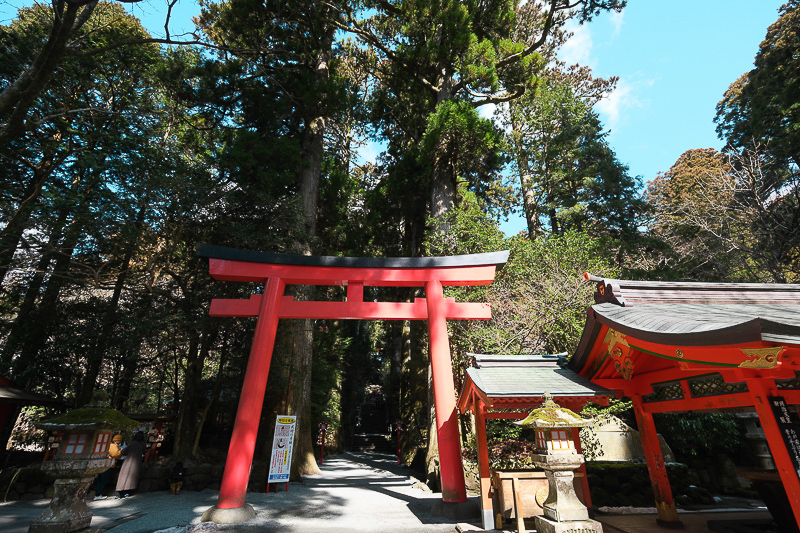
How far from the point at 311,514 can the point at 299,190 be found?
26.6 feet

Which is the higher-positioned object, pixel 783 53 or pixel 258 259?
pixel 783 53

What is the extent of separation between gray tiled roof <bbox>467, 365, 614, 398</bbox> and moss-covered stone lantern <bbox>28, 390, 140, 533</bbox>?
14.7 ft

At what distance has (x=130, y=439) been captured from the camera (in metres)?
7.78

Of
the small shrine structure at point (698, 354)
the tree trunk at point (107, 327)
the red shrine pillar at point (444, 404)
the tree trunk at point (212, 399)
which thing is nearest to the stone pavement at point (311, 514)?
the red shrine pillar at point (444, 404)

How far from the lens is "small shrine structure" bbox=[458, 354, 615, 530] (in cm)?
441

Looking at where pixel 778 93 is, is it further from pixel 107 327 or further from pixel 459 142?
pixel 107 327

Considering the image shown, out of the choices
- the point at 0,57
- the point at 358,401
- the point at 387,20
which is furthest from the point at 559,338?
the point at 358,401

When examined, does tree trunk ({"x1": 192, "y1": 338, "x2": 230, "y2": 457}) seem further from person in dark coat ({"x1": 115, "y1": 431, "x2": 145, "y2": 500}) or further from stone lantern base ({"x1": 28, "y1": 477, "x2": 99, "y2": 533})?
stone lantern base ({"x1": 28, "y1": 477, "x2": 99, "y2": 533})

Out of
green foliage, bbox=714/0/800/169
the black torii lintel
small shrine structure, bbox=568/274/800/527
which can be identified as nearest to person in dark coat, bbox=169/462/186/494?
the black torii lintel

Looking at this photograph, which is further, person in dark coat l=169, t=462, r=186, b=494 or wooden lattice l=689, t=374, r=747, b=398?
person in dark coat l=169, t=462, r=186, b=494

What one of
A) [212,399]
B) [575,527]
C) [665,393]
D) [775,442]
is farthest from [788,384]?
[212,399]

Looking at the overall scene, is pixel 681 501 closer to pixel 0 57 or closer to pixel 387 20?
pixel 387 20

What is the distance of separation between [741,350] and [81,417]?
636cm

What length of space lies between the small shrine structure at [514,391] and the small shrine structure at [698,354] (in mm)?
381
